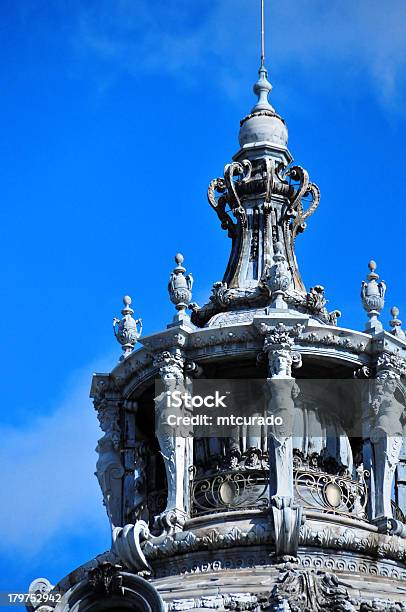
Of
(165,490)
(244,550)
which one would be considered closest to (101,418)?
(165,490)

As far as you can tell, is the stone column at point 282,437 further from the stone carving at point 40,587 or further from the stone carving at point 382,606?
the stone carving at point 40,587

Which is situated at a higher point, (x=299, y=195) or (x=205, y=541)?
(x=299, y=195)

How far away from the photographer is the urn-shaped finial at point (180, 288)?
225ft

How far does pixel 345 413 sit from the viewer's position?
6906cm

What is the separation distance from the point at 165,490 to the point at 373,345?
692cm

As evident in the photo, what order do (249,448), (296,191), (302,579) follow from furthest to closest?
(296,191)
(249,448)
(302,579)

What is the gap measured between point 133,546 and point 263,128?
48.8ft

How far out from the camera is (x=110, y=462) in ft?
227

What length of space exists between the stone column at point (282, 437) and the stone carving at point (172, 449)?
2.52 meters

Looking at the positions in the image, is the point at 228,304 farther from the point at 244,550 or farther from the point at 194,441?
the point at 244,550

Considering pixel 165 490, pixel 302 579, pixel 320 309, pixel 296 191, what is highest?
pixel 296 191

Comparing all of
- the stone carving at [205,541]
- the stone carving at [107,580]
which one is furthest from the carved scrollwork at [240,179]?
the stone carving at [107,580]

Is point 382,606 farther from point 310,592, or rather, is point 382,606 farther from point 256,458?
point 256,458
